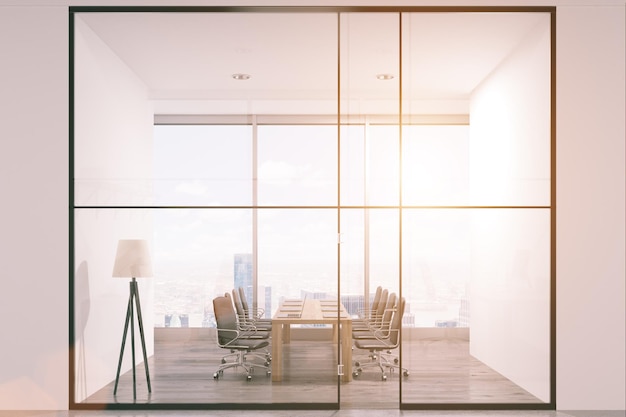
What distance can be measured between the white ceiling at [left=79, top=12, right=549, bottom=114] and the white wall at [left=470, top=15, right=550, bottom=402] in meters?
0.31

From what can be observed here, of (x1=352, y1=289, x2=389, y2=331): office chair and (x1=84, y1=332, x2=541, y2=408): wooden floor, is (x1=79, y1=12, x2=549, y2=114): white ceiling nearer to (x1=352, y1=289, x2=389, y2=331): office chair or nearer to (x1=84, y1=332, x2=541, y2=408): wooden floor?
(x1=352, y1=289, x2=389, y2=331): office chair

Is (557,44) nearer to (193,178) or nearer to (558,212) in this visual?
(558,212)

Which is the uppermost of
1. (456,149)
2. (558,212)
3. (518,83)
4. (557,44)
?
(557,44)

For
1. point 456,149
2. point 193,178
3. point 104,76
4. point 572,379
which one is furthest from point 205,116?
point 572,379

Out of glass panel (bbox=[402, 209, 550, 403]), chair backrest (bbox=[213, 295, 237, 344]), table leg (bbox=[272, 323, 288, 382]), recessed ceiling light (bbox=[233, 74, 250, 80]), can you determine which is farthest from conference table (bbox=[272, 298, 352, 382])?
recessed ceiling light (bbox=[233, 74, 250, 80])

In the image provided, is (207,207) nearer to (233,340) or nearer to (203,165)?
(203,165)

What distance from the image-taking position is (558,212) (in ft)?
16.8

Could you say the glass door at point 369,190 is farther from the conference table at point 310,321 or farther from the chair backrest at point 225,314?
the chair backrest at point 225,314

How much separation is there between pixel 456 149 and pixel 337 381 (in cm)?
226

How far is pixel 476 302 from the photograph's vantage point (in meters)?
5.11

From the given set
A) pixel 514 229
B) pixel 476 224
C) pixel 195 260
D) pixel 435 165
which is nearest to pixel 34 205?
pixel 195 260

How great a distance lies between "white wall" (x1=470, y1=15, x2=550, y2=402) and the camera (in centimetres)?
511

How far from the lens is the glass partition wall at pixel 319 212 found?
5.09m

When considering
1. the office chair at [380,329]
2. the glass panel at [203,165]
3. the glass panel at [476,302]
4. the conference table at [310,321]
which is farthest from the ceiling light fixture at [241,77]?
the office chair at [380,329]
